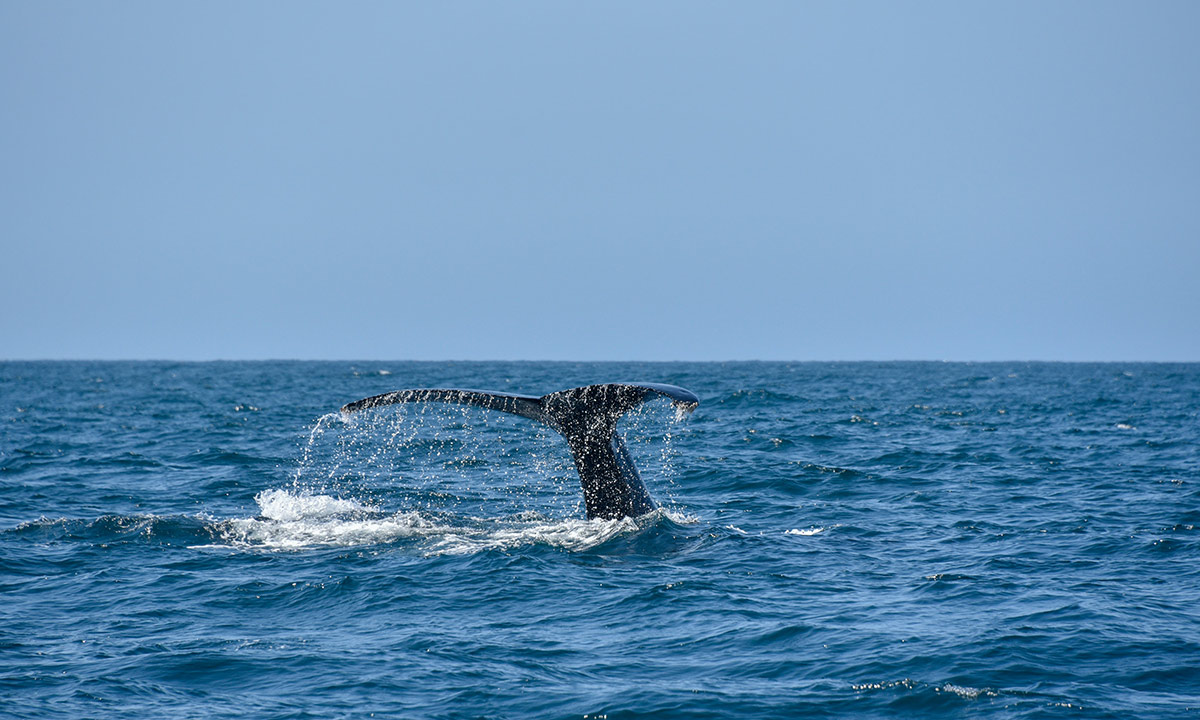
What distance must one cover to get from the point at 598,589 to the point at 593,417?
2.31 m

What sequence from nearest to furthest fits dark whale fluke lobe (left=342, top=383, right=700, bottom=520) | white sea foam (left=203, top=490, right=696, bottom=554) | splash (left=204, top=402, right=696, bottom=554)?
dark whale fluke lobe (left=342, top=383, right=700, bottom=520) → white sea foam (left=203, top=490, right=696, bottom=554) → splash (left=204, top=402, right=696, bottom=554)

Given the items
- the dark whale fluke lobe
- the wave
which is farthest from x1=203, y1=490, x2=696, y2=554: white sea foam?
the dark whale fluke lobe

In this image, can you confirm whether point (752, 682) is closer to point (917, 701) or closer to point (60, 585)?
point (917, 701)

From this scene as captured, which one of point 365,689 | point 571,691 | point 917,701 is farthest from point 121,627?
point 917,701

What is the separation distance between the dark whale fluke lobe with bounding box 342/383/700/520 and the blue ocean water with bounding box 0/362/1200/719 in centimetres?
27

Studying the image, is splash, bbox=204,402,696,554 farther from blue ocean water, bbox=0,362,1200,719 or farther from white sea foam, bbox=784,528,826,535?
white sea foam, bbox=784,528,826,535

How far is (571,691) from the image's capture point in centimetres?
797

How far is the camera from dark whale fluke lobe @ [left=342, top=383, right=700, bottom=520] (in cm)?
1153

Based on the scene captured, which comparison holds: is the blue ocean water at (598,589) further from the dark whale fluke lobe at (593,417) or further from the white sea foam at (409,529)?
the dark whale fluke lobe at (593,417)

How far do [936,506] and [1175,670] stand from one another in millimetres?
7913

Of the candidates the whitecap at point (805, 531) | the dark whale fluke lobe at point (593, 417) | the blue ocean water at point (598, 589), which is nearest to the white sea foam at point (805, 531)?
the whitecap at point (805, 531)

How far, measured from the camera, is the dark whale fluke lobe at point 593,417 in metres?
11.5

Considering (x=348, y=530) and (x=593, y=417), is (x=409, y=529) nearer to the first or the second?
(x=348, y=530)

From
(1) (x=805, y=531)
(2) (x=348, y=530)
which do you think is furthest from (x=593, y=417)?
(2) (x=348, y=530)
